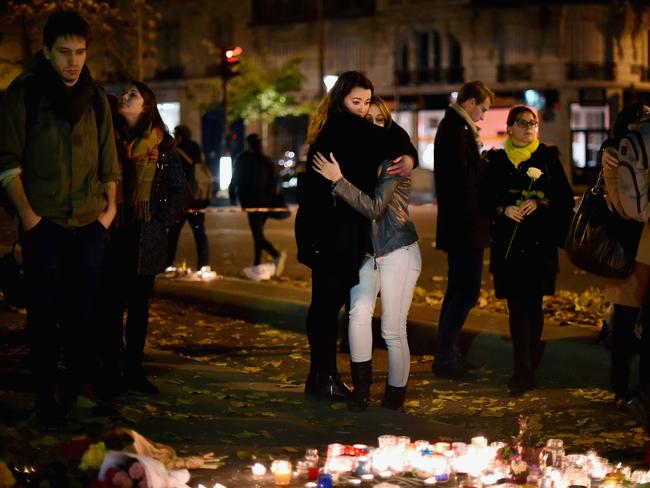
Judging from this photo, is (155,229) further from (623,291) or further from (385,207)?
(623,291)

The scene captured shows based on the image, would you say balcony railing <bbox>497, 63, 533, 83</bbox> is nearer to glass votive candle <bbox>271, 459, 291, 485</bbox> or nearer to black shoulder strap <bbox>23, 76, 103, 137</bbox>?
black shoulder strap <bbox>23, 76, 103, 137</bbox>

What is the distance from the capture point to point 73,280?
19.4 feet

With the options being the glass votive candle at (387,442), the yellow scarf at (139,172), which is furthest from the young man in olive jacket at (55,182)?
the glass votive candle at (387,442)

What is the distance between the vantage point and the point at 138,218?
681 centimetres

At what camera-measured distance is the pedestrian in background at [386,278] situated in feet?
21.1

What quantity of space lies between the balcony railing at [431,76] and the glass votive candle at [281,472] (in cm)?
5091

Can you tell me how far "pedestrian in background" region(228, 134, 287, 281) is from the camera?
46.7ft

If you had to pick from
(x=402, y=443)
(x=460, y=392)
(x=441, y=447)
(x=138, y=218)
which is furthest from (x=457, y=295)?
(x=402, y=443)

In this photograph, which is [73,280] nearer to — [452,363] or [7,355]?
[7,355]

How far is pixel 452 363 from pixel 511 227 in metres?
1.15

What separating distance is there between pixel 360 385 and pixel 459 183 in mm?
2069

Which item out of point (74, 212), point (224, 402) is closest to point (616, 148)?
point (224, 402)

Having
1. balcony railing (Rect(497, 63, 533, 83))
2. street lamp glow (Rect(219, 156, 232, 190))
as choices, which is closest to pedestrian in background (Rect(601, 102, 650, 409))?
street lamp glow (Rect(219, 156, 232, 190))

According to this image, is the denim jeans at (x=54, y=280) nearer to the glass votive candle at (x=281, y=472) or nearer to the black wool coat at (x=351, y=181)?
the black wool coat at (x=351, y=181)
